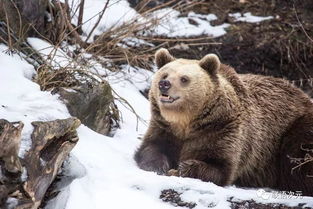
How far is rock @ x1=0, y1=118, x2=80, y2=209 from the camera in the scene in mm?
3477

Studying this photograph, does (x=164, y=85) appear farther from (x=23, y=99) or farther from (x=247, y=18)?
(x=247, y=18)

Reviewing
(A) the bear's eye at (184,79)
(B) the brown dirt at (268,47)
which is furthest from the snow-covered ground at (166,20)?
(A) the bear's eye at (184,79)

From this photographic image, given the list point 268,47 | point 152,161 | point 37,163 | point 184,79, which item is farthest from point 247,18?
point 37,163

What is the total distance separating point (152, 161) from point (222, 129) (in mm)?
690

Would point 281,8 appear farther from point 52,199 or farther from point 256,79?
point 52,199

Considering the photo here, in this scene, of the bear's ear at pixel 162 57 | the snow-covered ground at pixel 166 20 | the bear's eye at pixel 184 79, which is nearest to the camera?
the bear's eye at pixel 184 79

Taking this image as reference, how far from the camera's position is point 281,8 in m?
9.55

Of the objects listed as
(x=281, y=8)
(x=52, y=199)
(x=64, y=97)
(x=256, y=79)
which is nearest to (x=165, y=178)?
(x=52, y=199)

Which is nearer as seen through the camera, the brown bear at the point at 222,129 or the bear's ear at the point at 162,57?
the brown bear at the point at 222,129

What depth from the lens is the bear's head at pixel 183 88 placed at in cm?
516

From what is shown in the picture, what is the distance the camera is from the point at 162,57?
5684mm

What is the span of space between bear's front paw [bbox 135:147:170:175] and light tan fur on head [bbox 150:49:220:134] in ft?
1.07

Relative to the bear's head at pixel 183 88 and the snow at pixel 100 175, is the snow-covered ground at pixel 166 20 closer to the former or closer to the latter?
the snow at pixel 100 175

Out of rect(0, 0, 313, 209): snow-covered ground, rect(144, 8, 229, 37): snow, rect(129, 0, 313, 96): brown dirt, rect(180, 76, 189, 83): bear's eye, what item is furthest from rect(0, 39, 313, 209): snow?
rect(144, 8, 229, 37): snow
